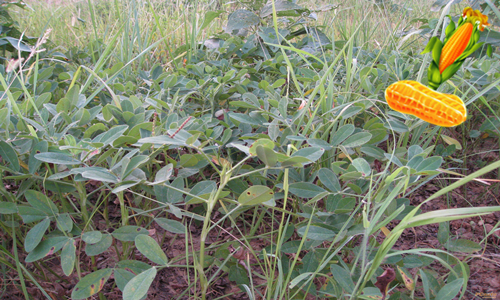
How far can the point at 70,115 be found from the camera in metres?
1.09

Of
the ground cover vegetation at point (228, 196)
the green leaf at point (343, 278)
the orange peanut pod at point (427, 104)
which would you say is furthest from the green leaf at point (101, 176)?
the orange peanut pod at point (427, 104)

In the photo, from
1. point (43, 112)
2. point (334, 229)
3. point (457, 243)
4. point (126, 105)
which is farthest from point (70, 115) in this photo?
point (457, 243)

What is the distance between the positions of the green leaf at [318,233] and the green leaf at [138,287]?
378 millimetres

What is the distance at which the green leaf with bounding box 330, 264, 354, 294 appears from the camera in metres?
0.84

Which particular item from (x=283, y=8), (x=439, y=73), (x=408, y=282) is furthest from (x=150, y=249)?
(x=283, y=8)

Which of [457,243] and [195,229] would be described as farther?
Result: [195,229]

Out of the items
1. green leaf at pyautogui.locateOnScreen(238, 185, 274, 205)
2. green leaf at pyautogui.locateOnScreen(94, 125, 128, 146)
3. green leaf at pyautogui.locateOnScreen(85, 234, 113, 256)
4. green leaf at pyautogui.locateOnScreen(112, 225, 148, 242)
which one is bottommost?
green leaf at pyautogui.locateOnScreen(85, 234, 113, 256)

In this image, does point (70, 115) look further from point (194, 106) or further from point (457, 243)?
point (457, 243)

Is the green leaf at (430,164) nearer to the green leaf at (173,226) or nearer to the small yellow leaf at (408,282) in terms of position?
the small yellow leaf at (408,282)

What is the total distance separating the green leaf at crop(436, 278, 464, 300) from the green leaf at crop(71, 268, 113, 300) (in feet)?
2.63

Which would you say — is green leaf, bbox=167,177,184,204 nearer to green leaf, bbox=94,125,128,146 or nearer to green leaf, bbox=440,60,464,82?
green leaf, bbox=94,125,128,146

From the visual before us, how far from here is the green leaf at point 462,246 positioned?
0.99 metres

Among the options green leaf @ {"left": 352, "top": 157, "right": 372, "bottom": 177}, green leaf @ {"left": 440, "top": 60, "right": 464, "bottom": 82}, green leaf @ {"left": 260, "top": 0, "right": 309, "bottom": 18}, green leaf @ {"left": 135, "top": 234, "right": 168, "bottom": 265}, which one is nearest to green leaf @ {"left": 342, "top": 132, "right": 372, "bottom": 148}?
green leaf @ {"left": 352, "top": 157, "right": 372, "bottom": 177}

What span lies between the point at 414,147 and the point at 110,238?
0.86 metres
